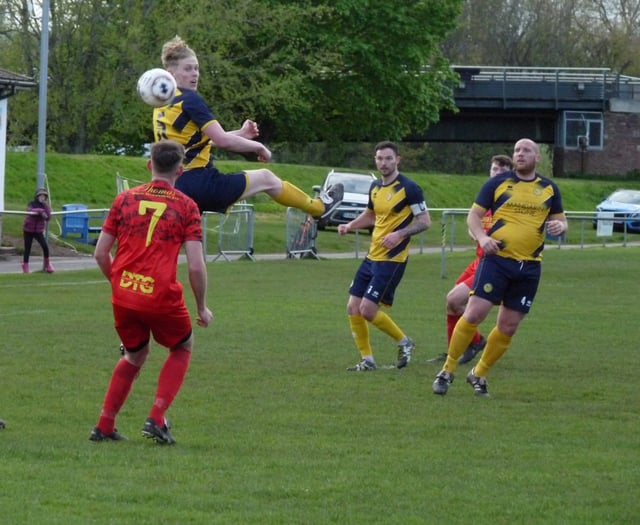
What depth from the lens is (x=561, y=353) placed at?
1455 cm

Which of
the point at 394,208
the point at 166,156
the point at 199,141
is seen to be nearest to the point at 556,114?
the point at 394,208

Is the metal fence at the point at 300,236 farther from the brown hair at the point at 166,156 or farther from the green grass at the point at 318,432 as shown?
the brown hair at the point at 166,156

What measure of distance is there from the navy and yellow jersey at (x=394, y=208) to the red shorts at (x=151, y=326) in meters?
4.58

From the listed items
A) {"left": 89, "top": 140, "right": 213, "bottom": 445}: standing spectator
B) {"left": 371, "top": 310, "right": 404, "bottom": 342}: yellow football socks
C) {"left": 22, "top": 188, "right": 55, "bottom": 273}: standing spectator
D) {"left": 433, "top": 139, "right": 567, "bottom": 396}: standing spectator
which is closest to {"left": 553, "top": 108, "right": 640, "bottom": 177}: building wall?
{"left": 22, "top": 188, "right": 55, "bottom": 273}: standing spectator


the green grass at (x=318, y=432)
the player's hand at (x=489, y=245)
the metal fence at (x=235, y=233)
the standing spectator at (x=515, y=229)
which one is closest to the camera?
the green grass at (x=318, y=432)

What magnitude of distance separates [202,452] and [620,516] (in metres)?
2.62

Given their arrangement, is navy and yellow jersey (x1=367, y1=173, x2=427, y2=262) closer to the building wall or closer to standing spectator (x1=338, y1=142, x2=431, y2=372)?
standing spectator (x1=338, y1=142, x2=431, y2=372)

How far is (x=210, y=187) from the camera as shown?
962 cm

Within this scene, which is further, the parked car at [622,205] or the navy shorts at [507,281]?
the parked car at [622,205]

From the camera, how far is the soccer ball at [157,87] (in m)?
9.36

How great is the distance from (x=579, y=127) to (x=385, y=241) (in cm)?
5824

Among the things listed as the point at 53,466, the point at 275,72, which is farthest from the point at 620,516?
the point at 275,72

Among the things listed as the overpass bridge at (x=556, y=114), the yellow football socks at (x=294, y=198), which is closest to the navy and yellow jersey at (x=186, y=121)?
the yellow football socks at (x=294, y=198)

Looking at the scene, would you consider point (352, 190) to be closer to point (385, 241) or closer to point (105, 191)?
point (105, 191)
